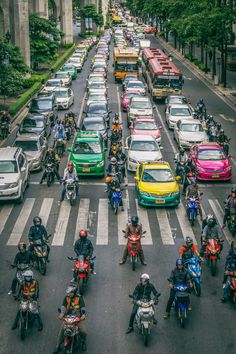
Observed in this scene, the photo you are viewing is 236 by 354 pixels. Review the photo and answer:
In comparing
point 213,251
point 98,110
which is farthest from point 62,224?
point 98,110

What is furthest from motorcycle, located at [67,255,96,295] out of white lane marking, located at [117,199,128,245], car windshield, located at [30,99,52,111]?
car windshield, located at [30,99,52,111]

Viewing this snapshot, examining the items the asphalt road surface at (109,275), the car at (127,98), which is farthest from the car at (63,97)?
the asphalt road surface at (109,275)

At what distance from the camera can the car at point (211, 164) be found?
29.0 meters

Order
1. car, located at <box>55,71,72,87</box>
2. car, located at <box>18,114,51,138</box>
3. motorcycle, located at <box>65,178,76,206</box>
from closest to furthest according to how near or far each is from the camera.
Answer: motorcycle, located at <box>65,178,76,206</box> → car, located at <box>18,114,51,138</box> → car, located at <box>55,71,72,87</box>

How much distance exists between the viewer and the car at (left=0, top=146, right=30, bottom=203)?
993 inches

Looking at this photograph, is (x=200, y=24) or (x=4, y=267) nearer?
(x=4, y=267)

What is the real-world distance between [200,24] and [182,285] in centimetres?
4451

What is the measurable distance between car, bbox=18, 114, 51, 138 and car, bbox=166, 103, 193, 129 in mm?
8031

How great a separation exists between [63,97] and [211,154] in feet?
67.6

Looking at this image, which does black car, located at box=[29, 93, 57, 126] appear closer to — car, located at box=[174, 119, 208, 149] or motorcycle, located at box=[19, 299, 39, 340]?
car, located at box=[174, 119, 208, 149]

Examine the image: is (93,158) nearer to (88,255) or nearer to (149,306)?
(88,255)

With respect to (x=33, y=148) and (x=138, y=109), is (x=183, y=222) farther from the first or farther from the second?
(x=138, y=109)

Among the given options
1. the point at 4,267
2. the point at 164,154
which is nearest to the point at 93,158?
the point at 164,154

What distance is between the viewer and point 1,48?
44656 mm
